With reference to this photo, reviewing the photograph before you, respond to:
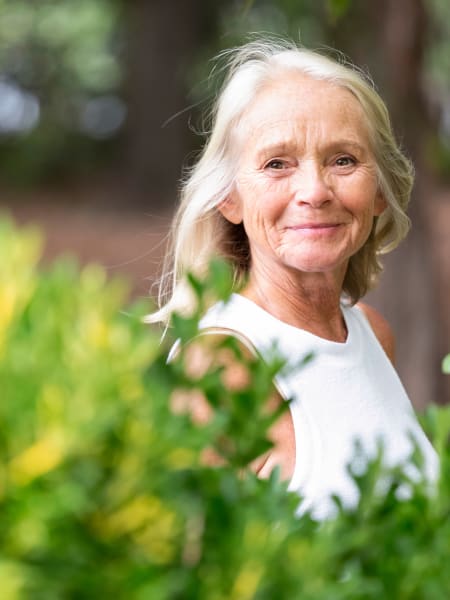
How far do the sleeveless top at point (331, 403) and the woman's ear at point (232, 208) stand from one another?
29 cm

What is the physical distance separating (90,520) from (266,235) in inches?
65.8

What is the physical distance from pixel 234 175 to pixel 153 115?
59.3 ft

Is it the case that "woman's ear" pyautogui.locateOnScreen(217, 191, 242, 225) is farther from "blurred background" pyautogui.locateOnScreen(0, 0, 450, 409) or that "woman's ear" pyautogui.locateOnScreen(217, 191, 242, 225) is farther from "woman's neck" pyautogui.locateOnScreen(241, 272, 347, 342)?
"blurred background" pyautogui.locateOnScreen(0, 0, 450, 409)

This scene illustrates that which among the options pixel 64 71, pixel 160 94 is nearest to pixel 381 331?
pixel 160 94

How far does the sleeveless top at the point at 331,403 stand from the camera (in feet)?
7.59

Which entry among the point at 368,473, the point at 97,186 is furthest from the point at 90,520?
the point at 97,186

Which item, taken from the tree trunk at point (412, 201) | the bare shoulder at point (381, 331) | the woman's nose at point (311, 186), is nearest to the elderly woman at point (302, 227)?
the woman's nose at point (311, 186)

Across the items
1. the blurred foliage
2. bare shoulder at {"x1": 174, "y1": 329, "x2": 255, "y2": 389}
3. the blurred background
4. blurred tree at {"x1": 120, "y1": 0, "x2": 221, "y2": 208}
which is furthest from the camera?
blurred tree at {"x1": 120, "y1": 0, "x2": 221, "y2": 208}

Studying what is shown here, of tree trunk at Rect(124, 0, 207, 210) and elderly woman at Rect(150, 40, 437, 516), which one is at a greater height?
elderly woman at Rect(150, 40, 437, 516)

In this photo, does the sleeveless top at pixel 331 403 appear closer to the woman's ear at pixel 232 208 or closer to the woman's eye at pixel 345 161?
the woman's ear at pixel 232 208

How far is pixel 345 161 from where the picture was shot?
2727 mm

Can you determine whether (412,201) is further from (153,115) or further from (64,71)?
(64,71)

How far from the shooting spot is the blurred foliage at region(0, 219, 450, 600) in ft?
3.45

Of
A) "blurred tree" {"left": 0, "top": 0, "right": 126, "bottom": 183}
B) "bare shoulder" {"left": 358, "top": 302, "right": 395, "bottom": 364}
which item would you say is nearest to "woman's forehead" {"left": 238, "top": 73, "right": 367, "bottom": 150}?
"bare shoulder" {"left": 358, "top": 302, "right": 395, "bottom": 364}
